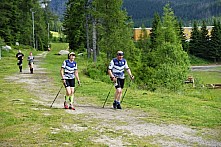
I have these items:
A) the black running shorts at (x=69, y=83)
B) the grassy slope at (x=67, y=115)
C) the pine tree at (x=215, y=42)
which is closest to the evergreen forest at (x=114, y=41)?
the grassy slope at (x=67, y=115)

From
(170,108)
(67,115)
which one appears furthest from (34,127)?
(170,108)

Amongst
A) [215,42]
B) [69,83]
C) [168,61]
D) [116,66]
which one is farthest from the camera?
[215,42]

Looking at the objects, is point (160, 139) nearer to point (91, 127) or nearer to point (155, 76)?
point (91, 127)

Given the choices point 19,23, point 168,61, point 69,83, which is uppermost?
point 19,23

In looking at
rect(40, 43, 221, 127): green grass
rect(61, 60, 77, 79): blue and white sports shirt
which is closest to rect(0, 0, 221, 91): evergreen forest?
rect(40, 43, 221, 127): green grass

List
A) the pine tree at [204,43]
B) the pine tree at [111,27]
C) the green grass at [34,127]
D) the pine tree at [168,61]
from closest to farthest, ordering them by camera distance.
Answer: the green grass at [34,127], the pine tree at [111,27], the pine tree at [168,61], the pine tree at [204,43]

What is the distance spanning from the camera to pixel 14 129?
30.1ft

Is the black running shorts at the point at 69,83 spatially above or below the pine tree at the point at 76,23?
below

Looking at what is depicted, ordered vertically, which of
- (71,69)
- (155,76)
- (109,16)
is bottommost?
(155,76)

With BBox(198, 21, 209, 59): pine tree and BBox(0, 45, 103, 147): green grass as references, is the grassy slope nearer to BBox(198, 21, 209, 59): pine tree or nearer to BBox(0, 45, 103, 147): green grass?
BBox(0, 45, 103, 147): green grass

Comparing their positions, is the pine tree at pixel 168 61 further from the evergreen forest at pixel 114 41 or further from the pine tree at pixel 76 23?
the pine tree at pixel 76 23

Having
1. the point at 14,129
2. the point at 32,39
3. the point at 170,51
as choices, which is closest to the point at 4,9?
the point at 32,39

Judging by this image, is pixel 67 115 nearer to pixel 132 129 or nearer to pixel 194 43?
pixel 132 129

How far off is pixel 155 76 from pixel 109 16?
7.66m
